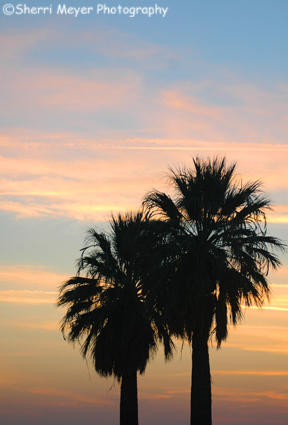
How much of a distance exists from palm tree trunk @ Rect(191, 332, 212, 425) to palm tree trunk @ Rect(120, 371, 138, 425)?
722 centimetres

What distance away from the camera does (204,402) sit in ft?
70.4

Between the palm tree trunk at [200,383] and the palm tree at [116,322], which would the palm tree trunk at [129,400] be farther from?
the palm tree trunk at [200,383]

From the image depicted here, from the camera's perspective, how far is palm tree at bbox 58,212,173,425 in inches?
1081

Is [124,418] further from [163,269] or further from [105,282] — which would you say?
[163,269]

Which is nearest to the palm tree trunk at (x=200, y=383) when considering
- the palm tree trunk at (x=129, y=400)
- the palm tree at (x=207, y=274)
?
the palm tree at (x=207, y=274)

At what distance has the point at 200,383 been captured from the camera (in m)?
21.6

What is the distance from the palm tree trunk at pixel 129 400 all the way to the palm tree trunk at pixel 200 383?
23.7 feet

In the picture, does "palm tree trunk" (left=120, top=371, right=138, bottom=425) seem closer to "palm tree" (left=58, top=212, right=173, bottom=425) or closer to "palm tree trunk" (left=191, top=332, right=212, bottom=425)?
"palm tree" (left=58, top=212, right=173, bottom=425)

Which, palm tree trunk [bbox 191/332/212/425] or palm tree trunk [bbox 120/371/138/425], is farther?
palm tree trunk [bbox 120/371/138/425]

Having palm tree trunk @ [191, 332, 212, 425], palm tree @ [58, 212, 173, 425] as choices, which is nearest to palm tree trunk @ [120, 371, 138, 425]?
palm tree @ [58, 212, 173, 425]

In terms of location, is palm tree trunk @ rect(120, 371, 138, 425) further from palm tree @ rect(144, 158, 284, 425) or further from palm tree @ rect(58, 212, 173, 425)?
palm tree @ rect(144, 158, 284, 425)

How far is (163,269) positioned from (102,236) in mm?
9416

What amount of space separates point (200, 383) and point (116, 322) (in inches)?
292

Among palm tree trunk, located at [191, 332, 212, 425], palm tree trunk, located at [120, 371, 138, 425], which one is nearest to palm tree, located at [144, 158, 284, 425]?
palm tree trunk, located at [191, 332, 212, 425]
